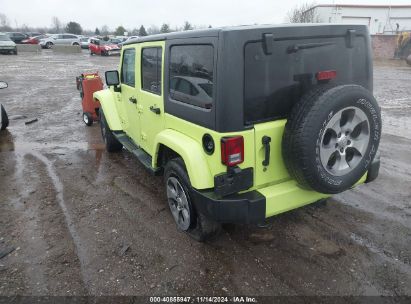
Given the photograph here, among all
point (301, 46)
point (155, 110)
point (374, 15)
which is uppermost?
point (374, 15)

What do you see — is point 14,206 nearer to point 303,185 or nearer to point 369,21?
point 303,185

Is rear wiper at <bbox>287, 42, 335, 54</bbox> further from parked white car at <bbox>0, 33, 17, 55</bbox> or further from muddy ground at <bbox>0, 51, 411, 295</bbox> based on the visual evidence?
parked white car at <bbox>0, 33, 17, 55</bbox>

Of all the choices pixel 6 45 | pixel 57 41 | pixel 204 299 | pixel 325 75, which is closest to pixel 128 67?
pixel 325 75

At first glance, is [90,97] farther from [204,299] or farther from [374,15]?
[374,15]

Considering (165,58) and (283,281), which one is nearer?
(283,281)

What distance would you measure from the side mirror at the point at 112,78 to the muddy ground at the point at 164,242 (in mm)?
1307

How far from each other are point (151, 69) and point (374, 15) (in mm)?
43089

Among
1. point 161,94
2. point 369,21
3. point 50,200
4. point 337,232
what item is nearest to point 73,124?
point 50,200

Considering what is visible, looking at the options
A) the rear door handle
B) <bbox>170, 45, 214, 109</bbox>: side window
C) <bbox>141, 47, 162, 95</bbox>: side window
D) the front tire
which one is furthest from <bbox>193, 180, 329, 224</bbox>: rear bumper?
<bbox>141, 47, 162, 95</bbox>: side window

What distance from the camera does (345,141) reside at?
283 centimetres

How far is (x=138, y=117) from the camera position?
434 cm

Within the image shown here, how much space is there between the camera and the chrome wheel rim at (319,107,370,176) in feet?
8.91

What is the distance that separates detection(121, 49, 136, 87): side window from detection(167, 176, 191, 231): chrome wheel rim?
172 cm

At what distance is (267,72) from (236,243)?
5.50 ft
